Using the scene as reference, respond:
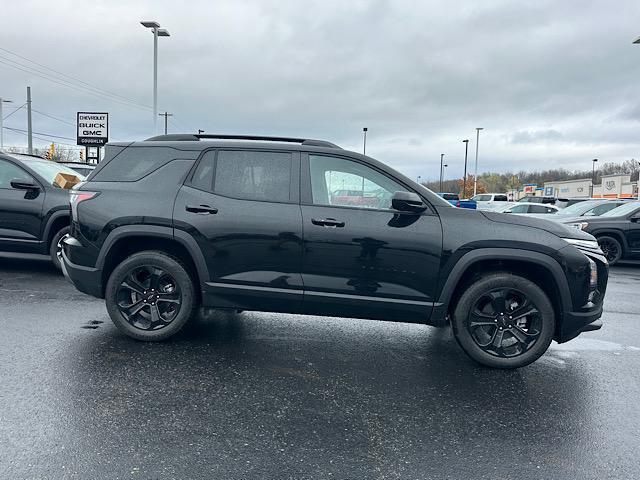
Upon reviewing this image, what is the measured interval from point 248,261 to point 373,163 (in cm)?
145

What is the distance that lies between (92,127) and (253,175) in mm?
22689

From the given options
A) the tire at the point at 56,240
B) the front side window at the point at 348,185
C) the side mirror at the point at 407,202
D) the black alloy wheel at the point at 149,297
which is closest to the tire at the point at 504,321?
the side mirror at the point at 407,202

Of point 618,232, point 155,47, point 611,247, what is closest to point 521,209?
point 611,247

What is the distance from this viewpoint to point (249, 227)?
13.7ft

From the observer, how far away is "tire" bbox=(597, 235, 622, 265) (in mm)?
11211

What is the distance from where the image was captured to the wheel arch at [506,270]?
156 inches

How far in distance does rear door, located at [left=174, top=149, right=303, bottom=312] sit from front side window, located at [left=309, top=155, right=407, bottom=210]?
20cm

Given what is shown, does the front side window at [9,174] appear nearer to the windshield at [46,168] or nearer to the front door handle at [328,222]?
the windshield at [46,168]

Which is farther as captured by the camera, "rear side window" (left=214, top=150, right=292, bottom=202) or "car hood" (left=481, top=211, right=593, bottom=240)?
"rear side window" (left=214, top=150, right=292, bottom=202)

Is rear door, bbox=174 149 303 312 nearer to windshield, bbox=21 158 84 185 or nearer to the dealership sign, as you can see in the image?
windshield, bbox=21 158 84 185

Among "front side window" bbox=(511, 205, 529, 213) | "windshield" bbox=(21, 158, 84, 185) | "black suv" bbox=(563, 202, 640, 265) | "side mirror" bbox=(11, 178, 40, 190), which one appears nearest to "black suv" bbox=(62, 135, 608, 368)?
"side mirror" bbox=(11, 178, 40, 190)

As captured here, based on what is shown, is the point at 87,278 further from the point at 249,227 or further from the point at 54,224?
the point at 54,224

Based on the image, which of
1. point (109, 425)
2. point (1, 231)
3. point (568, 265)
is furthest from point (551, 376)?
point (1, 231)

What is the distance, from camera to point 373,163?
4.30m
